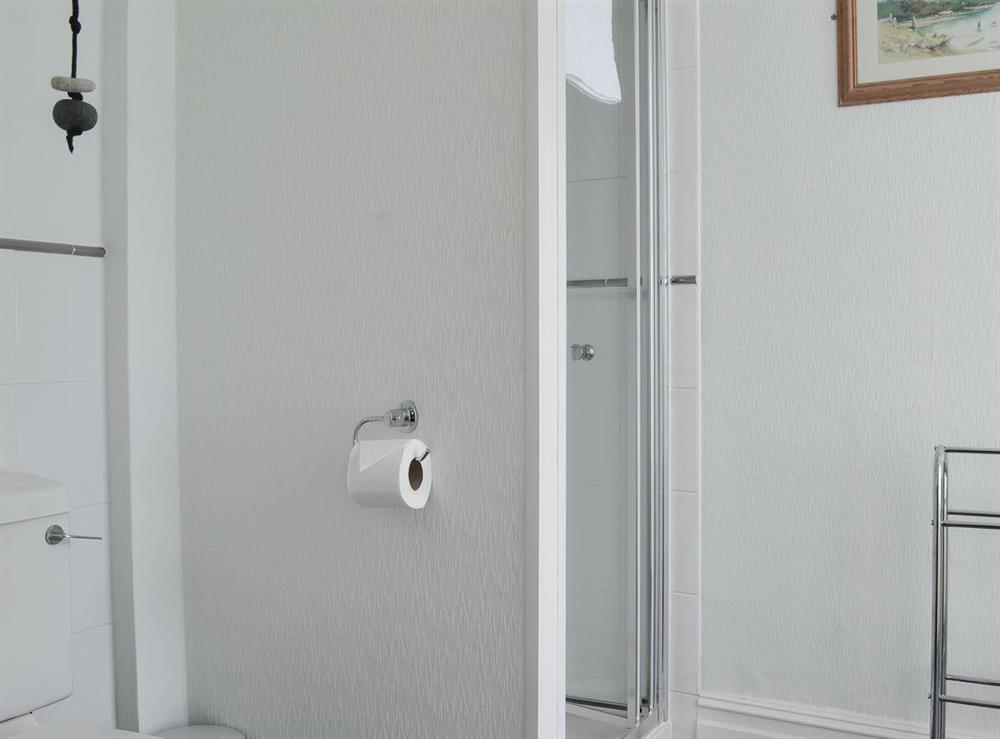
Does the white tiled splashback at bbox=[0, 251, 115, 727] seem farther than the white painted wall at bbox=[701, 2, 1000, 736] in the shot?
No

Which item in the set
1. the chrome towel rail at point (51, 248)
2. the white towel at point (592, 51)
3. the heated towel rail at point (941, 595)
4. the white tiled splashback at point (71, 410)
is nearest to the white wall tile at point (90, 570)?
the white tiled splashback at point (71, 410)

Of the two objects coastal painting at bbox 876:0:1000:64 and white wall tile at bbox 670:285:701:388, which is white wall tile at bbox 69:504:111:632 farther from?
coastal painting at bbox 876:0:1000:64

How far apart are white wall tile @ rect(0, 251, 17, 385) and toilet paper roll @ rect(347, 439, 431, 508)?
58 centimetres

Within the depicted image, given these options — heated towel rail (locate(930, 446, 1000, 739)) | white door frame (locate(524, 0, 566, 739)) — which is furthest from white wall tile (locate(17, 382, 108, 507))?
heated towel rail (locate(930, 446, 1000, 739))

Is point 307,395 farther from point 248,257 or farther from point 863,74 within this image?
point 863,74

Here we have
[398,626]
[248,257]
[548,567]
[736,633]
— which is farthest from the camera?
[736,633]

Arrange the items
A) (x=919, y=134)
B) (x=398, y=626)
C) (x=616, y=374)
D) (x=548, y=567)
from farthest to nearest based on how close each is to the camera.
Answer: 1. (x=919, y=134)
2. (x=616, y=374)
3. (x=398, y=626)
4. (x=548, y=567)

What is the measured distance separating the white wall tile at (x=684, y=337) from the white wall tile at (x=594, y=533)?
0.40 m

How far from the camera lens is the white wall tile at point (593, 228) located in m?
1.44

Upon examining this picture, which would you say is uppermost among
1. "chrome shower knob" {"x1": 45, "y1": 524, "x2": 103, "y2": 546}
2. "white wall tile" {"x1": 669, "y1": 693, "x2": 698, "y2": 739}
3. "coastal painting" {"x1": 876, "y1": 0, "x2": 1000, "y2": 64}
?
"coastal painting" {"x1": 876, "y1": 0, "x2": 1000, "y2": 64}

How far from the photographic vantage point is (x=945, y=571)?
5.38ft

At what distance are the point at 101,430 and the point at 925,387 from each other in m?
1.56

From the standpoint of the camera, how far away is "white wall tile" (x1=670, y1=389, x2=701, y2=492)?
198 centimetres

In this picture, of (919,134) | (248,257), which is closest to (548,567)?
(248,257)
